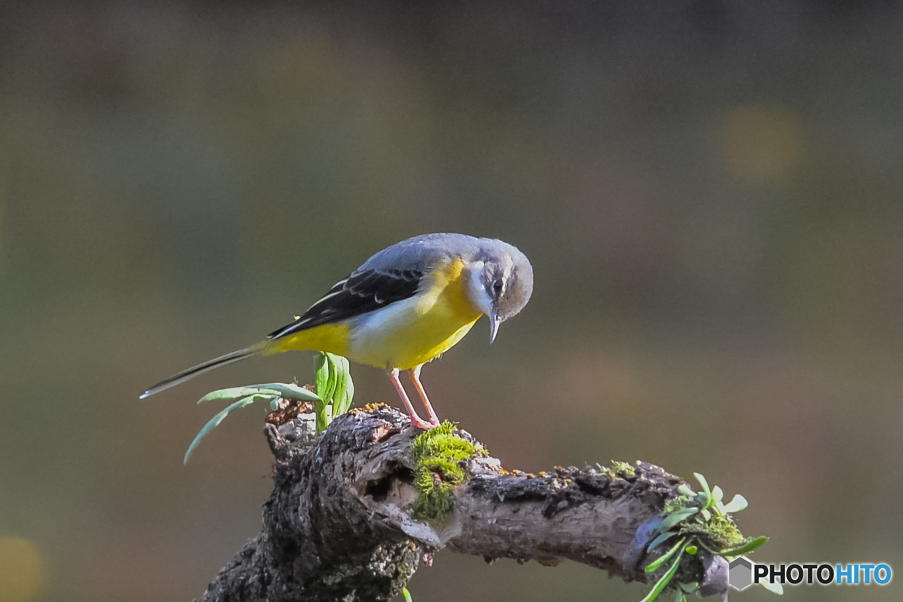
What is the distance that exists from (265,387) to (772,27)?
290 cm

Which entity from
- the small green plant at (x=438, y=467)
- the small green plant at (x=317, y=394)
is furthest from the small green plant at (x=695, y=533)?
the small green plant at (x=317, y=394)

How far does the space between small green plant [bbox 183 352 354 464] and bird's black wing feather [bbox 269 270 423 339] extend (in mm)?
99

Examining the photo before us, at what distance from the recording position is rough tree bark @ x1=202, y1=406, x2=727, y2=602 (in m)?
1.46

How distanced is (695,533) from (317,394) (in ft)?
4.38

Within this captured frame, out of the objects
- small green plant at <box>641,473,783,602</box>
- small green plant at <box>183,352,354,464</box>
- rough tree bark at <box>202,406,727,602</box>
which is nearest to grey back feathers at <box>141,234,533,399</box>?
small green plant at <box>183,352,354,464</box>

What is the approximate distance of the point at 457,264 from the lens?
259 centimetres

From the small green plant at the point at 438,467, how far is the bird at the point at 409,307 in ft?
2.06

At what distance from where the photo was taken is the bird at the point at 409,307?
8.22 ft

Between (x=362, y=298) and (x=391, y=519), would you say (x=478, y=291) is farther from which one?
(x=391, y=519)

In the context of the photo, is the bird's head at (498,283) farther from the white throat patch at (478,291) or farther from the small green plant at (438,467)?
the small green plant at (438,467)

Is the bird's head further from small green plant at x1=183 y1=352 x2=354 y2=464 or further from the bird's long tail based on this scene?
the bird's long tail

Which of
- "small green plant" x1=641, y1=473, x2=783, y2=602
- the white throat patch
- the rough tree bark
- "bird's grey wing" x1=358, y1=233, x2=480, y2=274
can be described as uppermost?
"bird's grey wing" x1=358, y1=233, x2=480, y2=274

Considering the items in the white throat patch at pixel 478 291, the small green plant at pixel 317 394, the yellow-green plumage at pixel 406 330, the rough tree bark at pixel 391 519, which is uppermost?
the white throat patch at pixel 478 291

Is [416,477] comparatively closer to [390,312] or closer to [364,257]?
[390,312]
